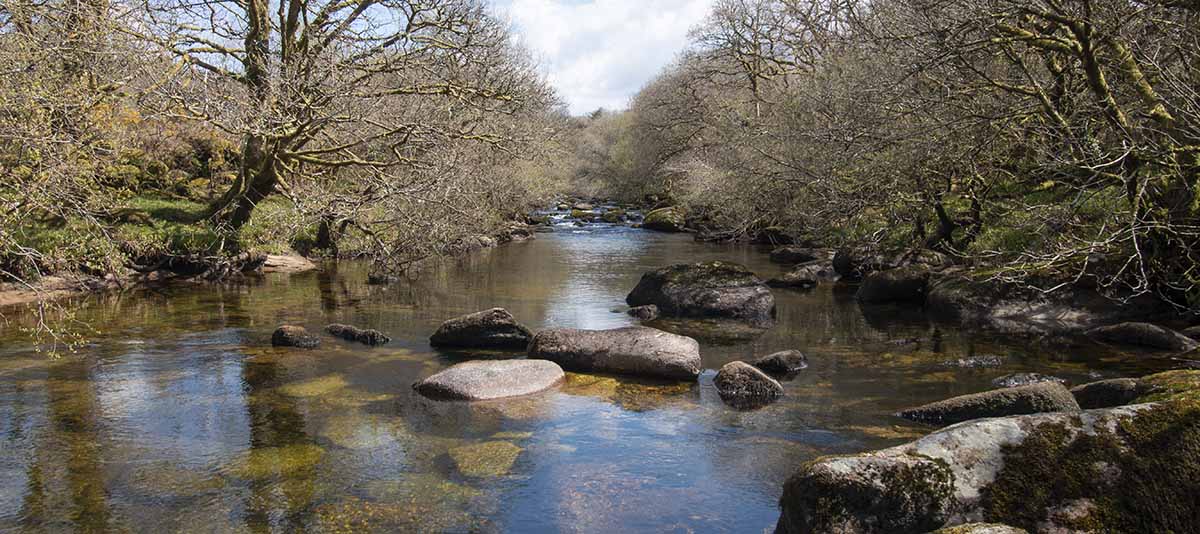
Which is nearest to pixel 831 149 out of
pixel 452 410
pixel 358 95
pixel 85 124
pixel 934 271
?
pixel 934 271

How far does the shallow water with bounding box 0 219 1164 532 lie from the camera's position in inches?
272

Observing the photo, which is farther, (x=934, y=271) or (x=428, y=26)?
(x=428, y=26)

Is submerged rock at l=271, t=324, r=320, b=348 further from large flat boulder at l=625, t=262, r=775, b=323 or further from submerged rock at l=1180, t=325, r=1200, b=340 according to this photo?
submerged rock at l=1180, t=325, r=1200, b=340

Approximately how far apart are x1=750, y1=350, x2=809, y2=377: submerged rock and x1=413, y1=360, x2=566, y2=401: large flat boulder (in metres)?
2.91

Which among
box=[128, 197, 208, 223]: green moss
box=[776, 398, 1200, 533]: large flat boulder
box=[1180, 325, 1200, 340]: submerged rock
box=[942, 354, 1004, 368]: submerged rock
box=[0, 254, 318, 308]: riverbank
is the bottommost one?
box=[942, 354, 1004, 368]: submerged rock

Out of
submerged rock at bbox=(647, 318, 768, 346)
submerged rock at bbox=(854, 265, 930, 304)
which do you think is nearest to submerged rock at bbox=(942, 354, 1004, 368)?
submerged rock at bbox=(647, 318, 768, 346)

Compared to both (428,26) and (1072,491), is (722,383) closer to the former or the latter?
(1072,491)

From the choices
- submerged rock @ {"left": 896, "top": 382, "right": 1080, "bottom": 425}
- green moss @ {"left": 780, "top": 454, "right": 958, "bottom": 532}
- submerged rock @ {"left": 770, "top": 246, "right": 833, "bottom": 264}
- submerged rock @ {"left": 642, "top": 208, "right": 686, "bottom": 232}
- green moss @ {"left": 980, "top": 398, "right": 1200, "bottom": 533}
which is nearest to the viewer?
green moss @ {"left": 980, "top": 398, "right": 1200, "bottom": 533}

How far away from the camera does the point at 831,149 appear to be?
→ 18.2 m

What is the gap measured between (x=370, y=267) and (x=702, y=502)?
19.2 metres

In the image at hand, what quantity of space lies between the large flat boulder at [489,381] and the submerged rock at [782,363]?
9.56 ft

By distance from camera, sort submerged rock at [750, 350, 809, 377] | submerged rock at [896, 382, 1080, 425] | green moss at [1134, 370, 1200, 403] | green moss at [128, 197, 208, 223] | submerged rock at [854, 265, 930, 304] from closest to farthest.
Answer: green moss at [1134, 370, 1200, 403] → submerged rock at [896, 382, 1080, 425] → submerged rock at [750, 350, 809, 377] → submerged rock at [854, 265, 930, 304] → green moss at [128, 197, 208, 223]

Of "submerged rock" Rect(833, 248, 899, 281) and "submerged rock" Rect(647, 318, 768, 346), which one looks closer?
"submerged rock" Rect(647, 318, 768, 346)

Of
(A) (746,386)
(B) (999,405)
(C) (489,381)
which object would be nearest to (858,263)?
(A) (746,386)
